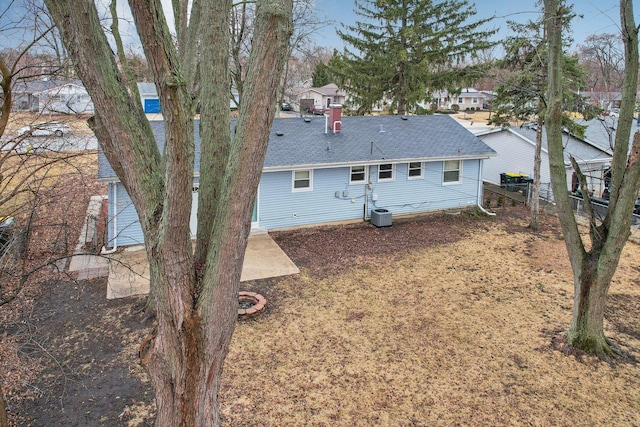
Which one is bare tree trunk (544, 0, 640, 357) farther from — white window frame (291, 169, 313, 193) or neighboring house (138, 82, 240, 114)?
neighboring house (138, 82, 240, 114)

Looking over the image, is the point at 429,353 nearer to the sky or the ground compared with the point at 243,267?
nearer to the ground

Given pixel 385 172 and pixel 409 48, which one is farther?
pixel 409 48

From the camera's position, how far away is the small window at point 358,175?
48.1 feet

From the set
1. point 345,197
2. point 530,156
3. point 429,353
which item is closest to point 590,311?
point 429,353

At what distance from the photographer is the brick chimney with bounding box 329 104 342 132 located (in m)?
15.5

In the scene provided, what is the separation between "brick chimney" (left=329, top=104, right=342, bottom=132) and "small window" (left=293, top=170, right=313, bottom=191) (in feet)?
8.26

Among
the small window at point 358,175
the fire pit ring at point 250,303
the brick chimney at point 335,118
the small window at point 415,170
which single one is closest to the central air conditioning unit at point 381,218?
the small window at point 358,175

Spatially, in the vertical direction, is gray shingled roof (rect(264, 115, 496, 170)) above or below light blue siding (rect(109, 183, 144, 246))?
above

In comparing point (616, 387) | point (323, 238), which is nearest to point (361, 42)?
point (323, 238)

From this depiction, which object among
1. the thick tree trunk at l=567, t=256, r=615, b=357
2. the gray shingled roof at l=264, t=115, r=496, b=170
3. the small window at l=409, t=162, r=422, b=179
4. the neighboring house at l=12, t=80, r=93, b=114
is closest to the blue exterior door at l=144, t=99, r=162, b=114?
the gray shingled roof at l=264, t=115, r=496, b=170

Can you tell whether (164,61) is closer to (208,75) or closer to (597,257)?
(208,75)

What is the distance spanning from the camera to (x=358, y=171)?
48.4 ft

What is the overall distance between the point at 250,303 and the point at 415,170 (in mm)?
8700

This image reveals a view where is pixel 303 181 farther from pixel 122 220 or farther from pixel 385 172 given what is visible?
pixel 122 220
